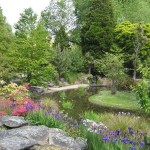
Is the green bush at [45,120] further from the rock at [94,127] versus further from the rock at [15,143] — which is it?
the rock at [15,143]

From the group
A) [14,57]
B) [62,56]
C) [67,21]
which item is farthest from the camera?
[67,21]

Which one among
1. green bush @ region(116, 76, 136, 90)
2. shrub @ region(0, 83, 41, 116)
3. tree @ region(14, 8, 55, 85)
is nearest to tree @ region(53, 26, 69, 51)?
green bush @ region(116, 76, 136, 90)

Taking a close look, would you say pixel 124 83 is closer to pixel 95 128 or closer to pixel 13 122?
pixel 95 128

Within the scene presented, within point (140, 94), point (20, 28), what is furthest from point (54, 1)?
point (140, 94)

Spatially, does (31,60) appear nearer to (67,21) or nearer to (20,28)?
(20,28)

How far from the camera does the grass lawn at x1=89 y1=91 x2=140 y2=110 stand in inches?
752

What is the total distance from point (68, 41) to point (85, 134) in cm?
3445

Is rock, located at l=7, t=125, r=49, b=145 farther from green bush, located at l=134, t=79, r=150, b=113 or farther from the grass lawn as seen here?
the grass lawn

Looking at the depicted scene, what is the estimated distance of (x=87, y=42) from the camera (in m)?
35.3

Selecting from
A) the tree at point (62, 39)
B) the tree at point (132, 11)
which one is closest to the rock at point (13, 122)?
the tree at point (62, 39)

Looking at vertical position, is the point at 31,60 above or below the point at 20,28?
below

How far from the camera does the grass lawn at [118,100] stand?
19.1 metres

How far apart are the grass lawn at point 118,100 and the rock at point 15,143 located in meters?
12.7

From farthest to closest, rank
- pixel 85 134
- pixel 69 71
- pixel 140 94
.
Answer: pixel 69 71 → pixel 140 94 → pixel 85 134
